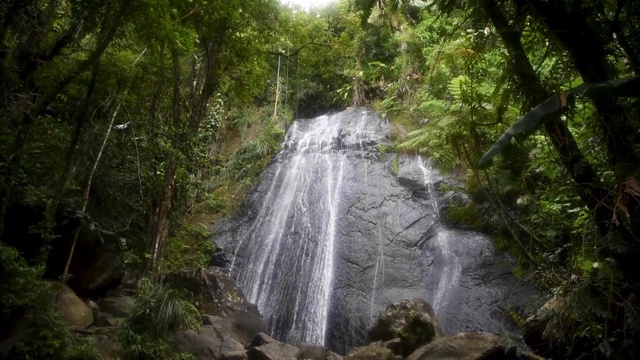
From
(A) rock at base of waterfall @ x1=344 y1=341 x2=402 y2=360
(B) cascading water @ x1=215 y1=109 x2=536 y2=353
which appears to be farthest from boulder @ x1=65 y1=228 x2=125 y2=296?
(A) rock at base of waterfall @ x1=344 y1=341 x2=402 y2=360

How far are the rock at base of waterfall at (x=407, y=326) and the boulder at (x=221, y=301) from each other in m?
2.30

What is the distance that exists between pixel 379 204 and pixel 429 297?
330cm

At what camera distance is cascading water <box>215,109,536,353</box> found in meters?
9.12

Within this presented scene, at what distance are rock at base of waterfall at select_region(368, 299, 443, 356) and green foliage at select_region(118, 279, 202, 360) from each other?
347cm

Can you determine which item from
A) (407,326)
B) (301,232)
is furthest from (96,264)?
(301,232)

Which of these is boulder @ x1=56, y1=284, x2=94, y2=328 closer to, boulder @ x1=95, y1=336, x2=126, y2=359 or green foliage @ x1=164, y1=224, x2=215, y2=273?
boulder @ x1=95, y1=336, x2=126, y2=359

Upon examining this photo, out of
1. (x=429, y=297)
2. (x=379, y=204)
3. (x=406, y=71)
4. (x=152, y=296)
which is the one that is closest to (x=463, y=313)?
(x=429, y=297)

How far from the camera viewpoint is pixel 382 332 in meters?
7.55

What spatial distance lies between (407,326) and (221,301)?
352 centimetres

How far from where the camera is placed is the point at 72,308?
6145 mm

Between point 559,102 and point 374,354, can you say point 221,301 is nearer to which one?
point 374,354

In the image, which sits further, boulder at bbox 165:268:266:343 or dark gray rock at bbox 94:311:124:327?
boulder at bbox 165:268:266:343

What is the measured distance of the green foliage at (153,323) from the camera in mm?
5141

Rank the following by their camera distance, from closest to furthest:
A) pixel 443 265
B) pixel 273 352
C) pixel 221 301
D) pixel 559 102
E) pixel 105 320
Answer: pixel 559 102, pixel 105 320, pixel 273 352, pixel 221 301, pixel 443 265
